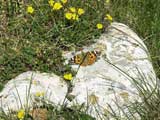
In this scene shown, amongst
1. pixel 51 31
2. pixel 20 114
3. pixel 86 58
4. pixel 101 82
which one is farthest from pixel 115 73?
pixel 20 114

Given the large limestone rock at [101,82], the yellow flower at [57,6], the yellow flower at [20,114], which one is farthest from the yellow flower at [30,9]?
the yellow flower at [20,114]

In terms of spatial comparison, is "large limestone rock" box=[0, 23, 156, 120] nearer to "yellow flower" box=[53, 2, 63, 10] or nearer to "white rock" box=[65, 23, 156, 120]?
"white rock" box=[65, 23, 156, 120]

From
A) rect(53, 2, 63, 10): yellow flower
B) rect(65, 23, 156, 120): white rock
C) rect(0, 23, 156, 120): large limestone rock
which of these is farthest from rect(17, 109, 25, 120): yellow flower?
→ rect(53, 2, 63, 10): yellow flower

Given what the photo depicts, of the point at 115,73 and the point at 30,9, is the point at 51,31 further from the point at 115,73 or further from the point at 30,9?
the point at 115,73

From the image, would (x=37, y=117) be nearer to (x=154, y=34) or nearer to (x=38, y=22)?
(x=38, y=22)

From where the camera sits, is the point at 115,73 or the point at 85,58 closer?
the point at 115,73

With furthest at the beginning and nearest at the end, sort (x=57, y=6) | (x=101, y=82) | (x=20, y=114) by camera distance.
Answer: (x=57, y=6)
(x=101, y=82)
(x=20, y=114)

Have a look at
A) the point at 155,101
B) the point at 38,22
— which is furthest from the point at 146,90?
the point at 38,22
